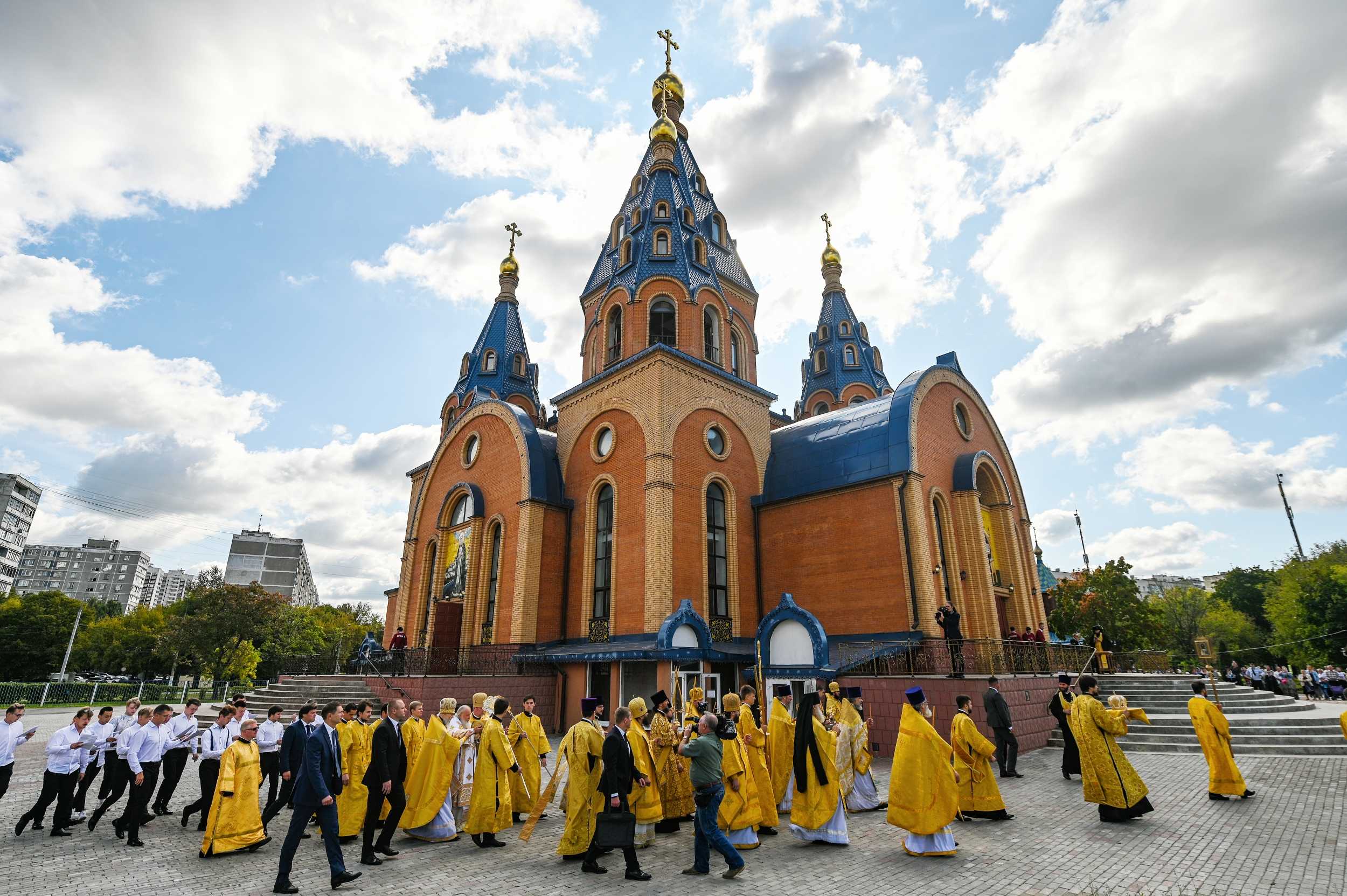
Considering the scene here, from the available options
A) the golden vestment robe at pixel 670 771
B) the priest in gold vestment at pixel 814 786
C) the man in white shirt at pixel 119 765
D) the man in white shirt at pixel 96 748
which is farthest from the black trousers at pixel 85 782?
the priest in gold vestment at pixel 814 786

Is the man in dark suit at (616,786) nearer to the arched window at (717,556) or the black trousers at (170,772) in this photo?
the black trousers at (170,772)

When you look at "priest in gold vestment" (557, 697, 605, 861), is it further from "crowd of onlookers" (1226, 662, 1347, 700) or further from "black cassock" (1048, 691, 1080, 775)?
"crowd of onlookers" (1226, 662, 1347, 700)

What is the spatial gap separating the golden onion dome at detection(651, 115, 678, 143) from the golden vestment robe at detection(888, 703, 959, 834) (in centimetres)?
2301

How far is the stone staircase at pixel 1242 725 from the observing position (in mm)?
→ 11750

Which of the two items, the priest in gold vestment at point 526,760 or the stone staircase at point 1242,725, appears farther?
A: the stone staircase at point 1242,725

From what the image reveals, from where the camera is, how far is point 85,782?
8.27 m

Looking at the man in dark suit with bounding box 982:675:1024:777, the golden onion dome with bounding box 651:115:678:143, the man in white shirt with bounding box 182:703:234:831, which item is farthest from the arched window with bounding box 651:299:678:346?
the man in white shirt with bounding box 182:703:234:831

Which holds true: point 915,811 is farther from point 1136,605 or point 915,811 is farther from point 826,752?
point 1136,605

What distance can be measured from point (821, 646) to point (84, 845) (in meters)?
10.5

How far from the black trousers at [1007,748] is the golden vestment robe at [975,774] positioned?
2723mm

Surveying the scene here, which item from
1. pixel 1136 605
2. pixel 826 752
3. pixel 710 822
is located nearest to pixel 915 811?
pixel 826 752

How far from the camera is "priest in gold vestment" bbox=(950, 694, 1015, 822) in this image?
314 inches

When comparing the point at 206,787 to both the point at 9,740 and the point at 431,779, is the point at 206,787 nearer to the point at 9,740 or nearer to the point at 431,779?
the point at 9,740

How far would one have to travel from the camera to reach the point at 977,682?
12.2m
